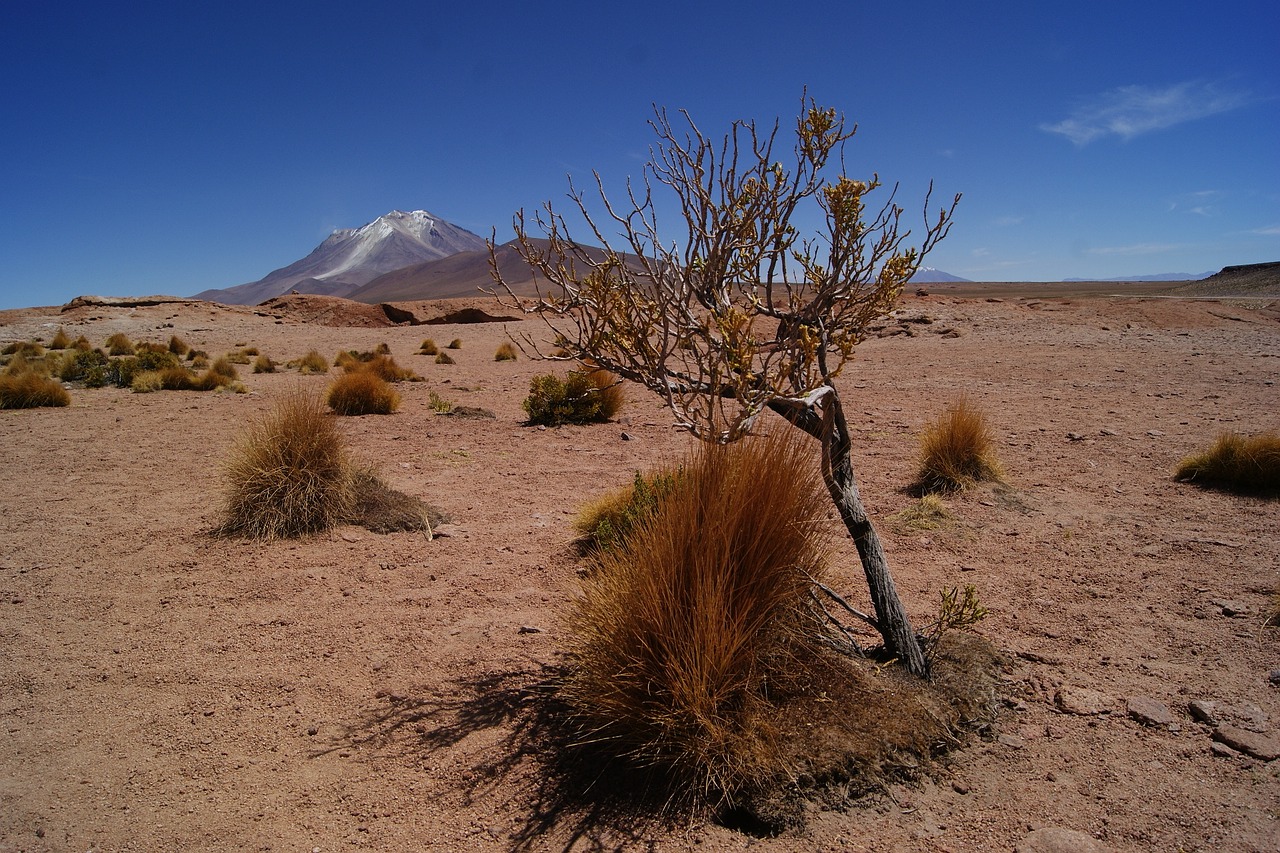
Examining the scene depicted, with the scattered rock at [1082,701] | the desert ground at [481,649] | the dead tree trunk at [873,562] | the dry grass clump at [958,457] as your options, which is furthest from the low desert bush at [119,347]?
the scattered rock at [1082,701]

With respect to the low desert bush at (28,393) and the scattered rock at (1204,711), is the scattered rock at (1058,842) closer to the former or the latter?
the scattered rock at (1204,711)

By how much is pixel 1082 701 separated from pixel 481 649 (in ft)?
9.23

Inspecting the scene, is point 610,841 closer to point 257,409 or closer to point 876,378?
point 257,409

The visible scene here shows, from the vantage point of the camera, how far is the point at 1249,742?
2732mm

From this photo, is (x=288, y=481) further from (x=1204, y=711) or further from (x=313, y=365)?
(x=313, y=365)

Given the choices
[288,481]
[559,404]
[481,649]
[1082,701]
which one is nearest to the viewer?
[1082,701]

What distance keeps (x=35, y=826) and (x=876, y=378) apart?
13.1 metres

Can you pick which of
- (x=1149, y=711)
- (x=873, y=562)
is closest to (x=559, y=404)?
(x=873, y=562)

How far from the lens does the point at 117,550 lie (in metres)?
4.91

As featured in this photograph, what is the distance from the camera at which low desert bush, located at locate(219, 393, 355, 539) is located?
208 inches

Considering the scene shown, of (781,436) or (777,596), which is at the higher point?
(781,436)

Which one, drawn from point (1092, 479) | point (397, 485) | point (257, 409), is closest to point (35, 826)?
point (397, 485)

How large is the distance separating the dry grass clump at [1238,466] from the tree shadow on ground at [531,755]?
18.5 feet

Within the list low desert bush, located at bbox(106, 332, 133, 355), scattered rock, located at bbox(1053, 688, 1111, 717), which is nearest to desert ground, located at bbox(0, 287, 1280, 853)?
scattered rock, located at bbox(1053, 688, 1111, 717)
